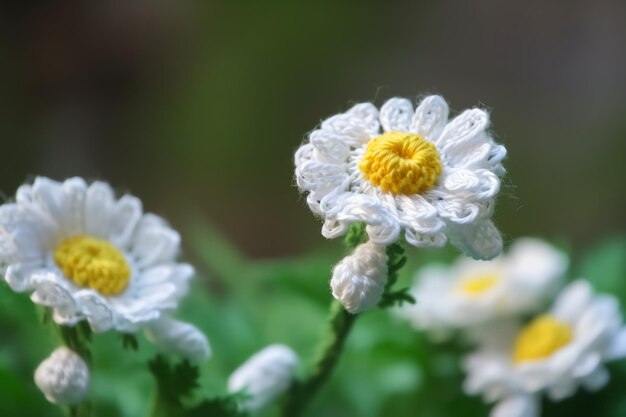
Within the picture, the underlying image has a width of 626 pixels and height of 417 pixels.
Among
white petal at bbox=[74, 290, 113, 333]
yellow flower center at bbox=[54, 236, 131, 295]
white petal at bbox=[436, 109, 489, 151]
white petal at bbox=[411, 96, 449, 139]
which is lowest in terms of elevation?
white petal at bbox=[74, 290, 113, 333]

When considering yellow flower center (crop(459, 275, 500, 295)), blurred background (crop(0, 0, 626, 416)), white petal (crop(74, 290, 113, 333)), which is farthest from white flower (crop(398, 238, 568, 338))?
blurred background (crop(0, 0, 626, 416))

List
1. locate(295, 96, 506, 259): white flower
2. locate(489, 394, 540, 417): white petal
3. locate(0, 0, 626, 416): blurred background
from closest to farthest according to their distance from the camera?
1. locate(295, 96, 506, 259): white flower
2. locate(489, 394, 540, 417): white petal
3. locate(0, 0, 626, 416): blurred background

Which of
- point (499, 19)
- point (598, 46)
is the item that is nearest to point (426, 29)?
point (499, 19)

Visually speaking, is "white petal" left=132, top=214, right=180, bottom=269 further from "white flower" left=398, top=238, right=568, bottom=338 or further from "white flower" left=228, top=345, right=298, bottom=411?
"white flower" left=398, top=238, right=568, bottom=338

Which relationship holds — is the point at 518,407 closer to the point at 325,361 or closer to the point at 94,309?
the point at 325,361

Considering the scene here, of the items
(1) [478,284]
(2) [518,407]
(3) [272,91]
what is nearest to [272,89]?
(3) [272,91]

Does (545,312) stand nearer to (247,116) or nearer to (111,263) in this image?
(111,263)

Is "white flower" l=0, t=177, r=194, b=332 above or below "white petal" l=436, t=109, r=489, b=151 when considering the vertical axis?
below
